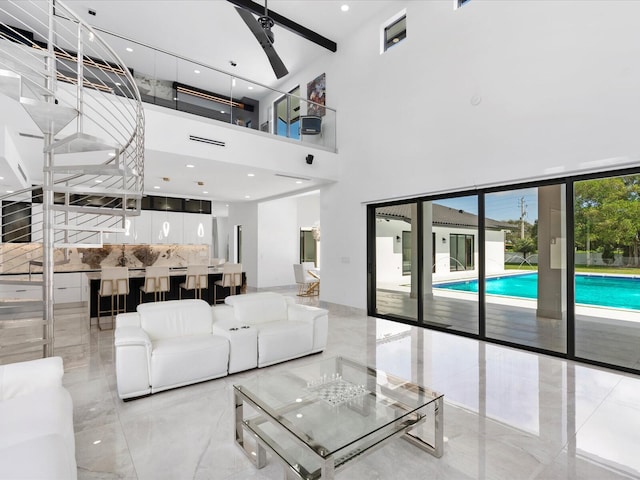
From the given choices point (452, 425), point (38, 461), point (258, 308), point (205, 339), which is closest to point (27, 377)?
point (38, 461)

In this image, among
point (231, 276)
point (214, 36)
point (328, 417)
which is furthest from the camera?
point (214, 36)

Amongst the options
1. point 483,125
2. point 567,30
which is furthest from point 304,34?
point 567,30

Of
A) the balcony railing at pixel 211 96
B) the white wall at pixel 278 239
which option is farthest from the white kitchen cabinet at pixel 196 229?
the balcony railing at pixel 211 96

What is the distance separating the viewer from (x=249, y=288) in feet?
34.9

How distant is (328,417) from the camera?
6.99ft

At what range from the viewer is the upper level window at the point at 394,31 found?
21.2 feet

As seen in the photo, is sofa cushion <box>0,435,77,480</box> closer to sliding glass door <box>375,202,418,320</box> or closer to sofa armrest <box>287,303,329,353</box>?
sofa armrest <box>287,303,329,353</box>

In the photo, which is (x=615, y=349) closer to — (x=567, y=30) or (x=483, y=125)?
(x=483, y=125)

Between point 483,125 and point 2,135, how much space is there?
244 inches

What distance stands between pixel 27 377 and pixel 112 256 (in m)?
7.58

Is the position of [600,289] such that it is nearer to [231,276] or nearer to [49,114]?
[49,114]

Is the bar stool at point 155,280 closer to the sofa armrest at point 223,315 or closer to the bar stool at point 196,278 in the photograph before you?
the bar stool at point 196,278

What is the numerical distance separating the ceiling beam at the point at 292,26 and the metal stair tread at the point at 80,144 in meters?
4.57

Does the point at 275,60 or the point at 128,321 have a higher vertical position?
the point at 275,60
